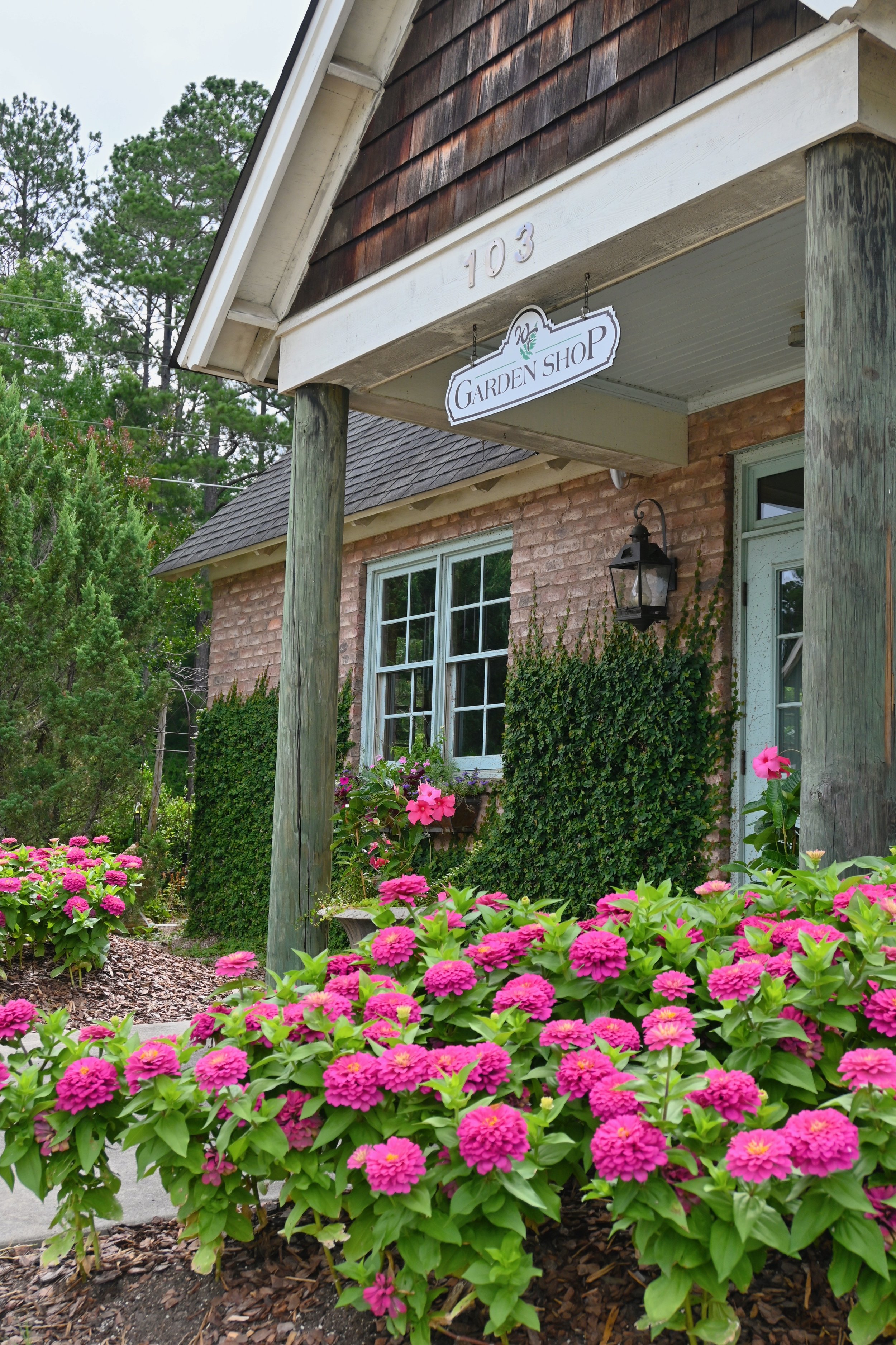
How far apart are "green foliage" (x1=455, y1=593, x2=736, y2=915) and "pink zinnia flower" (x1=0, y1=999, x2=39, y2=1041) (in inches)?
152

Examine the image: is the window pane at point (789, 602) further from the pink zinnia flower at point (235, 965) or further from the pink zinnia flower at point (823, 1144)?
the pink zinnia flower at point (823, 1144)

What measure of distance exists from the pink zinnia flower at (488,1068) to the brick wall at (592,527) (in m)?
4.10

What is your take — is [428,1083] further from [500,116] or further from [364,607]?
[364,607]

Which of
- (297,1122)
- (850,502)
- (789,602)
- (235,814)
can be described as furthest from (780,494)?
(235,814)

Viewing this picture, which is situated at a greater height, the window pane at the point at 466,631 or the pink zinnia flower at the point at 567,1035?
the window pane at the point at 466,631

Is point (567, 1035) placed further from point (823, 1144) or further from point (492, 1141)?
point (823, 1144)

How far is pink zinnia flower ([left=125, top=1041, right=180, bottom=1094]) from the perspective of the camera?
2445mm

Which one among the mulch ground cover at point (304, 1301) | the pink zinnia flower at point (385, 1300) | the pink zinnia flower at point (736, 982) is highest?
the pink zinnia flower at point (736, 982)

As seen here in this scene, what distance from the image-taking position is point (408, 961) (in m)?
3.04

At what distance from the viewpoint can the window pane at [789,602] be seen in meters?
5.96

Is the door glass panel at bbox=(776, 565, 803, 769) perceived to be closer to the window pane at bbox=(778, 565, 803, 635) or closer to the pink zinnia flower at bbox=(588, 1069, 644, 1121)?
the window pane at bbox=(778, 565, 803, 635)

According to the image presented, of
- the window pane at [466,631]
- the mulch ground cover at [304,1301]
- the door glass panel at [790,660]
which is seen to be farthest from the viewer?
the window pane at [466,631]

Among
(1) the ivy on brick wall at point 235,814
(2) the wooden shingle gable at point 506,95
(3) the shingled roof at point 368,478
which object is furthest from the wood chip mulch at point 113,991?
(2) the wooden shingle gable at point 506,95

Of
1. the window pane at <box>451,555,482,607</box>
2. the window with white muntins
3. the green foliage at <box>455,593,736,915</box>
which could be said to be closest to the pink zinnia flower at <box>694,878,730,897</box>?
the green foliage at <box>455,593,736,915</box>
